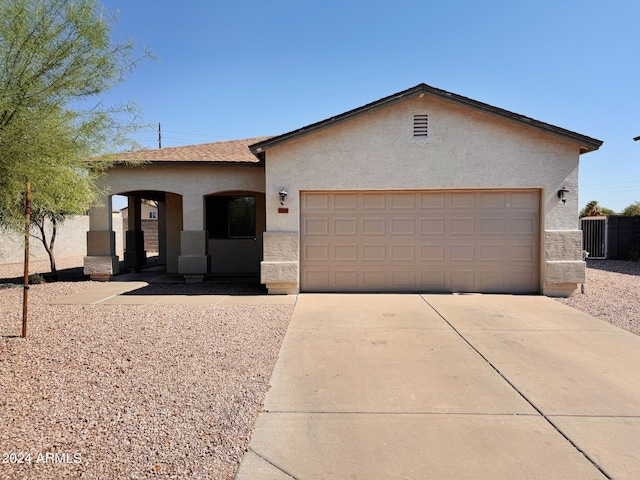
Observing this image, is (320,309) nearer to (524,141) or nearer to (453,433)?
(453,433)

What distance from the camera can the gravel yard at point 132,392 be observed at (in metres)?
2.85

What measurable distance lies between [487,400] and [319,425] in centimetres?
180

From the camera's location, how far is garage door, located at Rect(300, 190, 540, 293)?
9.27 m

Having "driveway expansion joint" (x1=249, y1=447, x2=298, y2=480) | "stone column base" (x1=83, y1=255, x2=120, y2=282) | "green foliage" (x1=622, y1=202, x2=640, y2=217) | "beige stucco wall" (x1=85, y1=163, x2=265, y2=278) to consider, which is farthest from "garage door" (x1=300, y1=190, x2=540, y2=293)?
"green foliage" (x1=622, y1=202, x2=640, y2=217)

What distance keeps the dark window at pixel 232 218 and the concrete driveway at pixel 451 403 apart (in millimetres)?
7019

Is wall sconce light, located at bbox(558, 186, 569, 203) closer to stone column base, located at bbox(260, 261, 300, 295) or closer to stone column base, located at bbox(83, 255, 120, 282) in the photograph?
stone column base, located at bbox(260, 261, 300, 295)

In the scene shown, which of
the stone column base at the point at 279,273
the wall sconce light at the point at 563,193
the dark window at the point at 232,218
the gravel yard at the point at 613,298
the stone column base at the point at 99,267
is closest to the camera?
the gravel yard at the point at 613,298

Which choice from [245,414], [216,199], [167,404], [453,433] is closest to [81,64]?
[167,404]

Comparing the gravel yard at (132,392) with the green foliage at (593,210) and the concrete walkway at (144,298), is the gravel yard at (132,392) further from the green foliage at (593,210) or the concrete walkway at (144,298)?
the green foliage at (593,210)

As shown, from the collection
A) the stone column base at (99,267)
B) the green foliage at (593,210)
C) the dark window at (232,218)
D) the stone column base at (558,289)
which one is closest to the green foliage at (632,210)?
the green foliage at (593,210)

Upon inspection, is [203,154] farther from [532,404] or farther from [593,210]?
[593,210]

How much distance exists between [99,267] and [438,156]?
1033 centimetres

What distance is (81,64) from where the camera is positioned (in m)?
4.91

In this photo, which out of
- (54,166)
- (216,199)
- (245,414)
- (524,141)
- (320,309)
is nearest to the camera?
(245,414)
